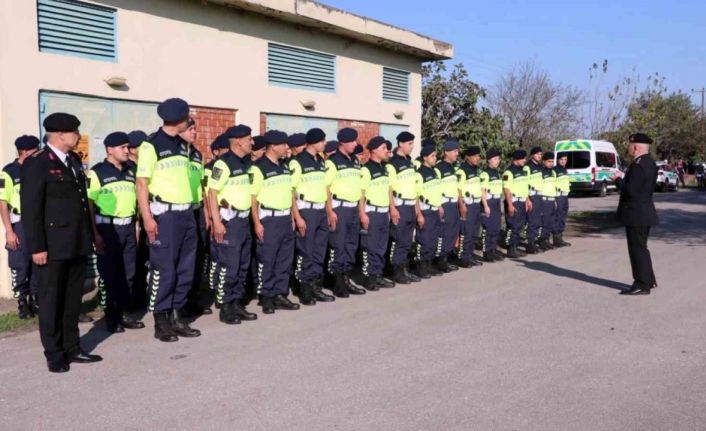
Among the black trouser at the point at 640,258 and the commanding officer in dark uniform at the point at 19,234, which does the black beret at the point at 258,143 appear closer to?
the commanding officer in dark uniform at the point at 19,234

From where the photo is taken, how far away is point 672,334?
6227mm

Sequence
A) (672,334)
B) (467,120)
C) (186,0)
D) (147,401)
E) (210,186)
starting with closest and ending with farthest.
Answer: (147,401)
(672,334)
(210,186)
(186,0)
(467,120)

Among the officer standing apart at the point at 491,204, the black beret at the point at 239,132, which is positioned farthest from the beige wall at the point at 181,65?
the officer standing apart at the point at 491,204

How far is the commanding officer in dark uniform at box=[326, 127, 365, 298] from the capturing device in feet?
26.4

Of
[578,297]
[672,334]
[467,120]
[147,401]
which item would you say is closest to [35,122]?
[147,401]

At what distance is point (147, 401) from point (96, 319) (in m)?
2.84

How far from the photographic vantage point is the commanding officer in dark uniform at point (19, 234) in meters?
7.00

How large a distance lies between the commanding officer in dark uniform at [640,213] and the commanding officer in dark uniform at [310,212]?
3696 millimetres

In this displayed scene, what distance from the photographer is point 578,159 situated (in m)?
28.0

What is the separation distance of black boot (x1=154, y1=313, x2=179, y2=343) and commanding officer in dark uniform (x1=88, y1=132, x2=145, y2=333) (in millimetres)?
584

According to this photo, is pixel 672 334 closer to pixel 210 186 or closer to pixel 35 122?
pixel 210 186

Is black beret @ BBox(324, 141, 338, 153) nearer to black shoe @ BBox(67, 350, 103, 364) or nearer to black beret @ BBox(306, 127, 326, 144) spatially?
black beret @ BBox(306, 127, 326, 144)

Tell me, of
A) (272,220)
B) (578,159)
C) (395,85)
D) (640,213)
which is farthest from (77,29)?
(578,159)

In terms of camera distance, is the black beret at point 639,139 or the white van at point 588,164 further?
the white van at point 588,164
